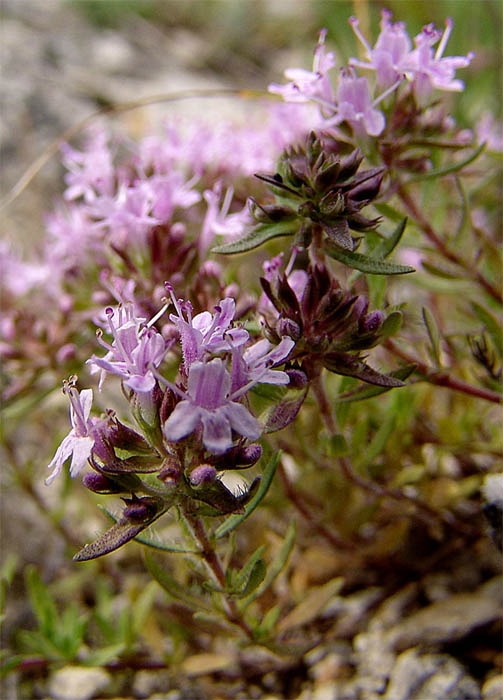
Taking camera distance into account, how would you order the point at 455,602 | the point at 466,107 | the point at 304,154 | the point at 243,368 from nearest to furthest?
1. the point at 243,368
2. the point at 304,154
3. the point at 455,602
4. the point at 466,107

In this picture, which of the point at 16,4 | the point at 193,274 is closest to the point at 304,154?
the point at 193,274

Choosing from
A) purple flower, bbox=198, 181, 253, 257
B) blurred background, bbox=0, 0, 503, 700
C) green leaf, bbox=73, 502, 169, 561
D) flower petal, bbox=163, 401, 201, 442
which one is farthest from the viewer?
blurred background, bbox=0, 0, 503, 700

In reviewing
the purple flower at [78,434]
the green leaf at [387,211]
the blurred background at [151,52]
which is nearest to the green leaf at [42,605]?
the purple flower at [78,434]

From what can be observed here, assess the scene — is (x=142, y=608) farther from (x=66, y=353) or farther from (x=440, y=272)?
(x=440, y=272)

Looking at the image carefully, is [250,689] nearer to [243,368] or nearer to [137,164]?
[243,368]

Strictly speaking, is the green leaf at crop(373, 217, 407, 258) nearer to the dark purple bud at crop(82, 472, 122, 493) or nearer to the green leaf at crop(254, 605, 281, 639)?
the dark purple bud at crop(82, 472, 122, 493)

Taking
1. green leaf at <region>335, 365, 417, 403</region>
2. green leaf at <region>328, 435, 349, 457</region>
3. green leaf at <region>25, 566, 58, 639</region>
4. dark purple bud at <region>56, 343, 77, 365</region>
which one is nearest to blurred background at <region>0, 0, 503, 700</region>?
green leaf at <region>25, 566, 58, 639</region>

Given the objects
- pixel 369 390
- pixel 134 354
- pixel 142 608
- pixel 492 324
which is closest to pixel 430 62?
pixel 492 324
